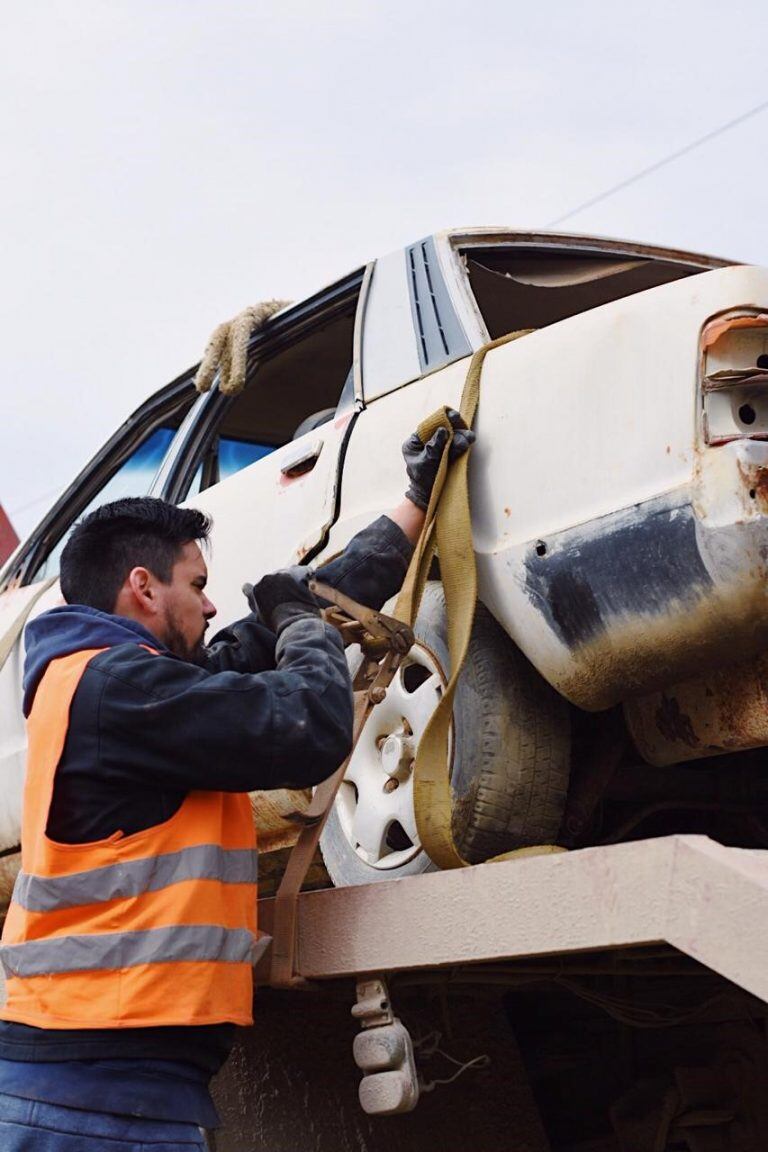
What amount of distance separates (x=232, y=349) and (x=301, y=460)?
748 mm

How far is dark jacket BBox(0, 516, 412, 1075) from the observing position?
2.35 metres

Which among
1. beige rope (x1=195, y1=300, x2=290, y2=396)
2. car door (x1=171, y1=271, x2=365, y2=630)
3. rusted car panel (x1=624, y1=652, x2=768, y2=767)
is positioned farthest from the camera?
beige rope (x1=195, y1=300, x2=290, y2=396)

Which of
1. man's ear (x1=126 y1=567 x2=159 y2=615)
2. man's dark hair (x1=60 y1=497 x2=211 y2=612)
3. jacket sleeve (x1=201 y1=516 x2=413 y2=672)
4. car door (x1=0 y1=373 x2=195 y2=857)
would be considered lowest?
car door (x1=0 y1=373 x2=195 y2=857)

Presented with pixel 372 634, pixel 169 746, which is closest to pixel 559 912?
pixel 169 746

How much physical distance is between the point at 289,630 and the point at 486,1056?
128cm

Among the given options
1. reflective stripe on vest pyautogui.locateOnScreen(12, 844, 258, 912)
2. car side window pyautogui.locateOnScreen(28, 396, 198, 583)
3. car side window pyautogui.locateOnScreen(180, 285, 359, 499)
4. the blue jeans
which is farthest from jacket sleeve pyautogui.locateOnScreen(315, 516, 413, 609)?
car side window pyautogui.locateOnScreen(28, 396, 198, 583)

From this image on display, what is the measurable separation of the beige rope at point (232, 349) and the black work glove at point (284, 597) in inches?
52.0

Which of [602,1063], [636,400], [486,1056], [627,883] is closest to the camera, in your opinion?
[627,883]

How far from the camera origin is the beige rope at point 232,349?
3.97 meters

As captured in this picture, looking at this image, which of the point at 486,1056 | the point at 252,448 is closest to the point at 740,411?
the point at 486,1056

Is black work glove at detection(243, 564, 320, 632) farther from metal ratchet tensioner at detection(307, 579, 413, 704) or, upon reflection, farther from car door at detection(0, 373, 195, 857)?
car door at detection(0, 373, 195, 857)

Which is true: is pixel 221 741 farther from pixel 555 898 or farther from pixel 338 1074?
pixel 338 1074

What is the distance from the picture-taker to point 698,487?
240cm

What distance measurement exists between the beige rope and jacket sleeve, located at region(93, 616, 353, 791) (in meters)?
1.65
